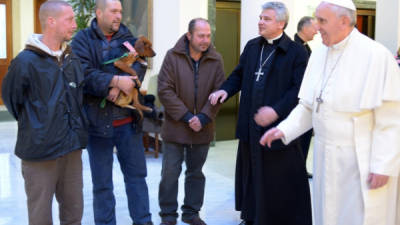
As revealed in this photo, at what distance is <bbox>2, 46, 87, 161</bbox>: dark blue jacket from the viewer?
11.3ft

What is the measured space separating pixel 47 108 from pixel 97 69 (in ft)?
2.59

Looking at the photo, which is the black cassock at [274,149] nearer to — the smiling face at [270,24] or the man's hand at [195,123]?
the smiling face at [270,24]

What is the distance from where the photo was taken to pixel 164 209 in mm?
4723

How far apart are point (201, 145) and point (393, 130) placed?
2.10 meters

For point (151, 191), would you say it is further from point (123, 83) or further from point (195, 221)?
point (123, 83)

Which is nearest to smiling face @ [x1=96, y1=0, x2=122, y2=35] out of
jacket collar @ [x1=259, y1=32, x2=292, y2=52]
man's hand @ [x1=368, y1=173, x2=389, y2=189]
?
jacket collar @ [x1=259, y1=32, x2=292, y2=52]

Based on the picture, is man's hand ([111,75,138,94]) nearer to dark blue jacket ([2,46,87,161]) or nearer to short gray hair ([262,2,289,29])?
dark blue jacket ([2,46,87,161])

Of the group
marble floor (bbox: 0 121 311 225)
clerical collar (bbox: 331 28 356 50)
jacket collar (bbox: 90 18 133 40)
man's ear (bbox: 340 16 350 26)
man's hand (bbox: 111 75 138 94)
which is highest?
man's ear (bbox: 340 16 350 26)

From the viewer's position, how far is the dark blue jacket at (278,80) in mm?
4004

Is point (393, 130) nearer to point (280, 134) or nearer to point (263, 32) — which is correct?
→ point (280, 134)

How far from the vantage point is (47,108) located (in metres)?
3.48

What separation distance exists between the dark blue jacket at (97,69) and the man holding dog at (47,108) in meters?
0.32

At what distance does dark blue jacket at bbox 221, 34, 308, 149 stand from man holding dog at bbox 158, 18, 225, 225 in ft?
1.35

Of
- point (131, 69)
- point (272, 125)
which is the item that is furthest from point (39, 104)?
point (272, 125)
